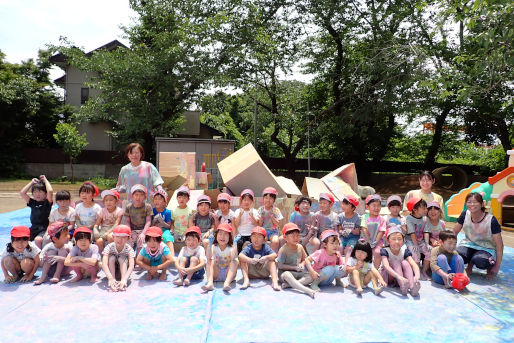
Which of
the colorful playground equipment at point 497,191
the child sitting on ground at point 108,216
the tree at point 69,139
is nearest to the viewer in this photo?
the child sitting on ground at point 108,216

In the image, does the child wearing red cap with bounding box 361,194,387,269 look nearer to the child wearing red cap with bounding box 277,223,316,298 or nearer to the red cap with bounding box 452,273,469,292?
the red cap with bounding box 452,273,469,292

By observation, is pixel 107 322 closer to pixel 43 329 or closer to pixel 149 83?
pixel 43 329

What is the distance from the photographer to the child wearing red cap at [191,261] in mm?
4715

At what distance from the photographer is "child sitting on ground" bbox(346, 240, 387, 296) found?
4512 mm

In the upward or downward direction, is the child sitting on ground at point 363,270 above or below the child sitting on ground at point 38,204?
below

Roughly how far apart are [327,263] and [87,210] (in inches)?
132

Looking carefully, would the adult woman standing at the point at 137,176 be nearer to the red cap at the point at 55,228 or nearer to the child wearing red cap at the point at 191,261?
the red cap at the point at 55,228

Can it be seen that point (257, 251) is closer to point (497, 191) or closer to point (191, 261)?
point (191, 261)

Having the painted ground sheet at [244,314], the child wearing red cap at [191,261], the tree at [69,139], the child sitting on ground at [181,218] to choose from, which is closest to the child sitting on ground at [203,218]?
the child sitting on ground at [181,218]

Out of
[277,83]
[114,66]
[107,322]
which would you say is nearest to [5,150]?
[114,66]

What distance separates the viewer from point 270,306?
4070 millimetres

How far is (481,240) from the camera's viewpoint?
207 inches

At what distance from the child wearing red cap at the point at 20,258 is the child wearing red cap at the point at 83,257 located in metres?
0.47

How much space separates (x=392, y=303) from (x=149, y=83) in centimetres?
1349
